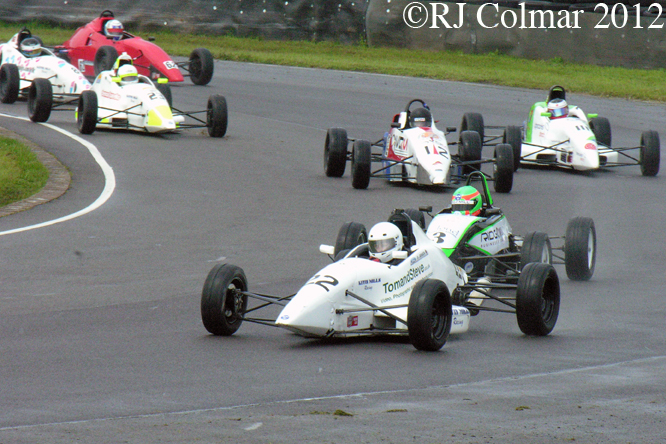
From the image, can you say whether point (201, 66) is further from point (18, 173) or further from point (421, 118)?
point (18, 173)

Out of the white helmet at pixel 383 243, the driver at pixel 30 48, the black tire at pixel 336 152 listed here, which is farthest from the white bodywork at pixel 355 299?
the driver at pixel 30 48

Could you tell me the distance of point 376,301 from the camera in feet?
30.1

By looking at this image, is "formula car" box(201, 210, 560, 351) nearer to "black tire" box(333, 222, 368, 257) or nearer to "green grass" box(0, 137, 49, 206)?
"black tire" box(333, 222, 368, 257)

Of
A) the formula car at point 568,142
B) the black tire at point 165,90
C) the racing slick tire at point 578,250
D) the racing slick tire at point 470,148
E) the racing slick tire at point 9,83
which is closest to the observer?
the racing slick tire at point 578,250

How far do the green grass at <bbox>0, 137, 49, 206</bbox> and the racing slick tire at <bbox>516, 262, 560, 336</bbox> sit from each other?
912cm

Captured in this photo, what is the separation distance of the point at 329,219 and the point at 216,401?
8156 millimetres

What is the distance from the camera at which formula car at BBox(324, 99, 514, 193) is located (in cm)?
1772

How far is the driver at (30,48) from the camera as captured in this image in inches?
970

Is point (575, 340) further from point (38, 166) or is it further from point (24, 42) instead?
point (24, 42)

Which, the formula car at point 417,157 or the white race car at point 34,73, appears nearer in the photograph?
the formula car at point 417,157

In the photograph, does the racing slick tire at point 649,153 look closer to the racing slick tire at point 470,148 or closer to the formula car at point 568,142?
the formula car at point 568,142

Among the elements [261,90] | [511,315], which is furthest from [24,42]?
[511,315]

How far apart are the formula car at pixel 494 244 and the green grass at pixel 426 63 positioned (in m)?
19.4

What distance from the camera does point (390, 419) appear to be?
21.5 feet
